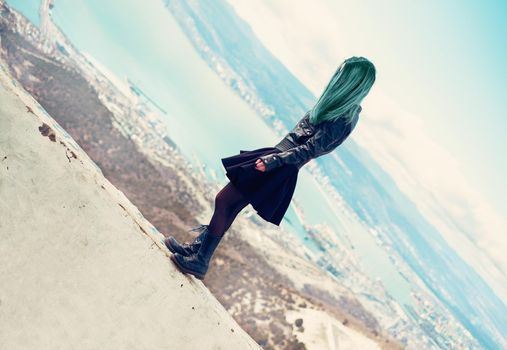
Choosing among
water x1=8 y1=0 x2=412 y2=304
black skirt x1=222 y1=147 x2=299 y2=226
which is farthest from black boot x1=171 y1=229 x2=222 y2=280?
water x1=8 y1=0 x2=412 y2=304

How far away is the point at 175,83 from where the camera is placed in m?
136

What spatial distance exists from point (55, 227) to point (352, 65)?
111 inches

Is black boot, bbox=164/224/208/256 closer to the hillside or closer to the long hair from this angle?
the hillside

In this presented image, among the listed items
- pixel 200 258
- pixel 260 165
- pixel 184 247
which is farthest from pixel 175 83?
pixel 260 165

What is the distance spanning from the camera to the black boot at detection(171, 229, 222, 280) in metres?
3.25

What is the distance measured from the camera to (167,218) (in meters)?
37.3

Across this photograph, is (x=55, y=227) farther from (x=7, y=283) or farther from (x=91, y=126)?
(x=91, y=126)

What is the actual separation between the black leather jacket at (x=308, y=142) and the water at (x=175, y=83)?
88156 millimetres

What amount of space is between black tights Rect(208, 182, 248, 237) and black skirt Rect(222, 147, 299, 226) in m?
0.12

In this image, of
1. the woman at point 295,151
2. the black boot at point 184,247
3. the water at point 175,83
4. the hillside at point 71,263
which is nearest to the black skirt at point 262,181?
the woman at point 295,151

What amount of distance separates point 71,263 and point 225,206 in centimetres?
135

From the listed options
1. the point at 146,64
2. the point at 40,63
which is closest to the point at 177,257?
the point at 40,63

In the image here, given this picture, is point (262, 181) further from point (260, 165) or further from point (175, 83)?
point (175, 83)

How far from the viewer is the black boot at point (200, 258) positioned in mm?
3254
